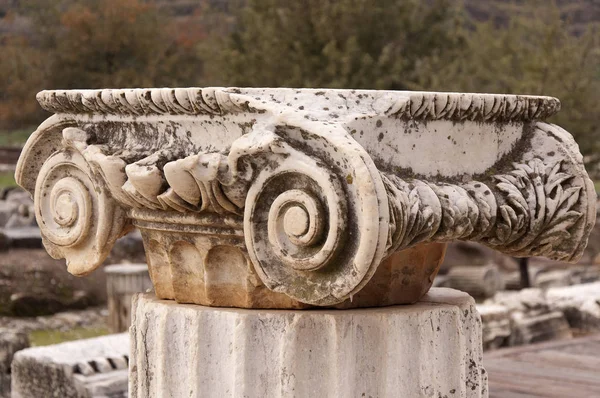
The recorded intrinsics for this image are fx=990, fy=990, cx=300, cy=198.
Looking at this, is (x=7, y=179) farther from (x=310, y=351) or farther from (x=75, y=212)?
(x=310, y=351)

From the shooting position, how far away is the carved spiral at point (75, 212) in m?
2.40

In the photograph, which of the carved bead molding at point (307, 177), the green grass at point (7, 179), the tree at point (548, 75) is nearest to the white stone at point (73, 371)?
the carved bead molding at point (307, 177)

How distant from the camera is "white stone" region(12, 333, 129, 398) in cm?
405

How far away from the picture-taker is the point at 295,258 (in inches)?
78.8

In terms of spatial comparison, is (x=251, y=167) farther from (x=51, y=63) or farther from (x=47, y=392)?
(x=51, y=63)

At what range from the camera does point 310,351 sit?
2176 mm

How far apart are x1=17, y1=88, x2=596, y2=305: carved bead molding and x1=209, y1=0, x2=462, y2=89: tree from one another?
12.7m

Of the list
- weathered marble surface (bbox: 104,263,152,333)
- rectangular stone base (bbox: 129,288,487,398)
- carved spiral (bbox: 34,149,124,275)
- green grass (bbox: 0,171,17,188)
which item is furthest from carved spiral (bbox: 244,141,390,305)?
green grass (bbox: 0,171,17,188)

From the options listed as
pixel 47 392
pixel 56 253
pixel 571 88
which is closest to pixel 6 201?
pixel 571 88

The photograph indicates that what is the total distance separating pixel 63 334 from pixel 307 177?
803 centimetres

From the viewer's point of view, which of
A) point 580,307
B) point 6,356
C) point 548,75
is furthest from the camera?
point 548,75

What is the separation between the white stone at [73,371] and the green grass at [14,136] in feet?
67.6

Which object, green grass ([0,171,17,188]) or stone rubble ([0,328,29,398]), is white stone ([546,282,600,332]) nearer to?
stone rubble ([0,328,29,398])

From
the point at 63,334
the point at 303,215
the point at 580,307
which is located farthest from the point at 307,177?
the point at 63,334
